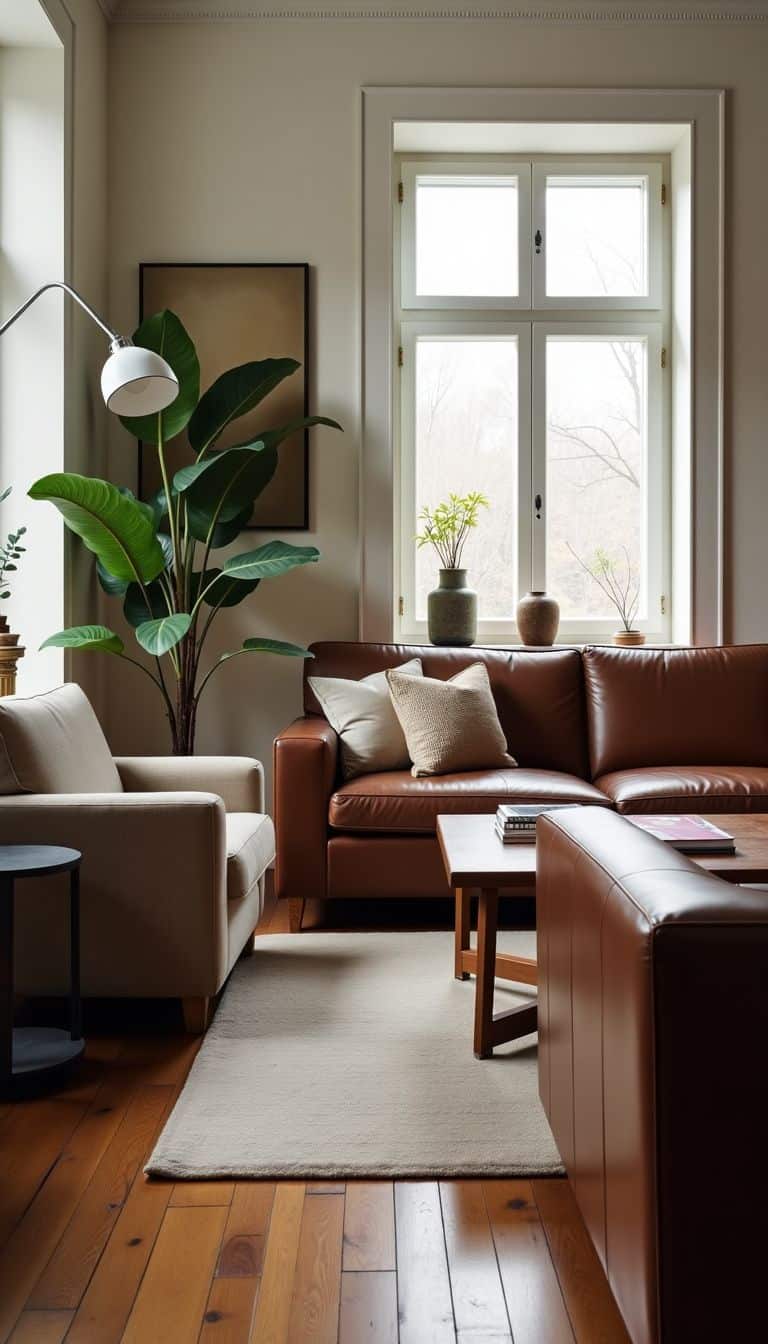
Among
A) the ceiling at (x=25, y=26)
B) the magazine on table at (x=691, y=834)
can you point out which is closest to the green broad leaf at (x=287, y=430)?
the ceiling at (x=25, y=26)

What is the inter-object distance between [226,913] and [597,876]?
1.47m

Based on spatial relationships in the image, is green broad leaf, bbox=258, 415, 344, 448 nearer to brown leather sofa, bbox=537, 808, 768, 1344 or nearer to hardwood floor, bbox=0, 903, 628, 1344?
hardwood floor, bbox=0, 903, 628, 1344

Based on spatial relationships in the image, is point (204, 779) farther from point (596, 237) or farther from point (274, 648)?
point (596, 237)

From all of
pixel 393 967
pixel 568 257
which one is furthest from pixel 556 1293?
pixel 568 257

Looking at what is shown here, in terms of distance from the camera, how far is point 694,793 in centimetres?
342

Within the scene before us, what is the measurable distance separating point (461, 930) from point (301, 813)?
74 cm

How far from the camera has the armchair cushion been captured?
2.54 metres

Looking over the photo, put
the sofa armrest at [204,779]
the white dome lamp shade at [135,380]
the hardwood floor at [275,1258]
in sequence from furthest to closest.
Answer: the sofa armrest at [204,779]
the white dome lamp shade at [135,380]
the hardwood floor at [275,1258]

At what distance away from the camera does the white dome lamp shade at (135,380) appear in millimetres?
2658

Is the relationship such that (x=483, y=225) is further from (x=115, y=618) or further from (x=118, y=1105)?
(x=118, y=1105)

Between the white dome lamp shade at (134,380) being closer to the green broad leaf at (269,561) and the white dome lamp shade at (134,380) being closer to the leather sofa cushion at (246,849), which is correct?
the green broad leaf at (269,561)

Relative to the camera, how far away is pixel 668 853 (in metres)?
1.28

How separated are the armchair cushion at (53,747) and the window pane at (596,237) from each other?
2.76 metres

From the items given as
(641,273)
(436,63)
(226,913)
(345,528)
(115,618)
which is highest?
(436,63)
